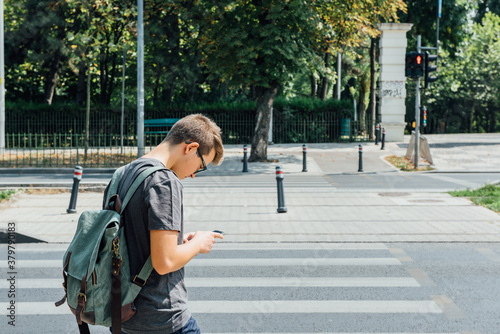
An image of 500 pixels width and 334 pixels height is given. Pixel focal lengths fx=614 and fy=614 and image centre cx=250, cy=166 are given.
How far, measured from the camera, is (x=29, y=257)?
311 inches

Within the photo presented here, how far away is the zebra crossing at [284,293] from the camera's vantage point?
5.19 m

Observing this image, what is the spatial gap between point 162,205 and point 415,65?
17909 mm

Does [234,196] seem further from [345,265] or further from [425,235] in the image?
[345,265]

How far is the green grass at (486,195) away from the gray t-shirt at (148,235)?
31.9ft

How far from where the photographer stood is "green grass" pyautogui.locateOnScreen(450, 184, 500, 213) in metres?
11.8

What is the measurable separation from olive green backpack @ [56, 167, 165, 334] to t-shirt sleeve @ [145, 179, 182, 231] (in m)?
0.07

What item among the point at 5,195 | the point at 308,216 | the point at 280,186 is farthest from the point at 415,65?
the point at 5,195

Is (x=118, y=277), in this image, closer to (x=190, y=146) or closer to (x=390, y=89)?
(x=190, y=146)

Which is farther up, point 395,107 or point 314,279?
A: point 395,107

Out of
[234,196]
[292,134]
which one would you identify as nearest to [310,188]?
[234,196]

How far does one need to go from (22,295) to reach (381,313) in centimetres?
348

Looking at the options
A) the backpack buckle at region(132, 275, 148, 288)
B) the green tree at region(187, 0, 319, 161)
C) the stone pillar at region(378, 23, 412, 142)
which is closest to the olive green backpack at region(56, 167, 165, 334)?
the backpack buckle at region(132, 275, 148, 288)

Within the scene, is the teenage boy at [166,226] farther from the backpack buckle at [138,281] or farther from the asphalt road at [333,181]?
the asphalt road at [333,181]

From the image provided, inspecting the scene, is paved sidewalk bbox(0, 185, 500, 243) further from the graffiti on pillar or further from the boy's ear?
the graffiti on pillar
